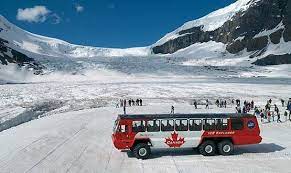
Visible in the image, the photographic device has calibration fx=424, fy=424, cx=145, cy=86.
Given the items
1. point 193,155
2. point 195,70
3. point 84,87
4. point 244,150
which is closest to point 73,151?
point 193,155

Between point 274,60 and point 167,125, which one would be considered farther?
point 274,60

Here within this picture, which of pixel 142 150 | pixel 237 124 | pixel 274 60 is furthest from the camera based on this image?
pixel 274 60

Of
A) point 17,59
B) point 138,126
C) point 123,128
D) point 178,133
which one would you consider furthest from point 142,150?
point 17,59

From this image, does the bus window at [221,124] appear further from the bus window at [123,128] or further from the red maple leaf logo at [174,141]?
the bus window at [123,128]

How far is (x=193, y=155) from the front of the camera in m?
24.6

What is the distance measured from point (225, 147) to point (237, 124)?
1.59 metres

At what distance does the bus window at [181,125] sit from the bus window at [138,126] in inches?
76.7

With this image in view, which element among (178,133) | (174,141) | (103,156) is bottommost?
(103,156)

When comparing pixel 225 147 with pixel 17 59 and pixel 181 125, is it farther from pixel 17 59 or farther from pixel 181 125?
pixel 17 59

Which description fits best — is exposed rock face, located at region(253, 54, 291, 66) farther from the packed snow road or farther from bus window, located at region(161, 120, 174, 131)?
bus window, located at region(161, 120, 174, 131)

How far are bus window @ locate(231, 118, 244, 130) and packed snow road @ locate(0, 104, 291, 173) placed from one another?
1.59 metres

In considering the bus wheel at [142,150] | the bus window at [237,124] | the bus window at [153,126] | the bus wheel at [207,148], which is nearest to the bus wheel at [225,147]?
the bus wheel at [207,148]

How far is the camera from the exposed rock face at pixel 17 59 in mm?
142950

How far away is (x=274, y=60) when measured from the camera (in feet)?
574
